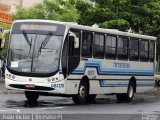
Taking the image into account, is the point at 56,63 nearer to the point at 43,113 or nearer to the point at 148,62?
the point at 43,113

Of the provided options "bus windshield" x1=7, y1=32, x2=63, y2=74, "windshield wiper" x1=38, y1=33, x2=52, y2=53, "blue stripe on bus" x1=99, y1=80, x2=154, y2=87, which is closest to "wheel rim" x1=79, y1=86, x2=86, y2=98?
"blue stripe on bus" x1=99, y1=80, x2=154, y2=87

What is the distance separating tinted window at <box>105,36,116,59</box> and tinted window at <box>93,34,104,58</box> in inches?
16.0

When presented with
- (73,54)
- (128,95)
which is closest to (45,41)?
(73,54)

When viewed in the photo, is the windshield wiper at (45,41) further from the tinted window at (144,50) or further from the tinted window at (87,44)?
the tinted window at (144,50)

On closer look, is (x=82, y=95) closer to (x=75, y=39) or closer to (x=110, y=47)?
(x=75, y=39)

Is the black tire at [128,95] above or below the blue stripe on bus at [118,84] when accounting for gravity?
below

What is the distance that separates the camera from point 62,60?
2050 centimetres

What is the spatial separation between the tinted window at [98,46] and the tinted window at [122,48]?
1.64 meters

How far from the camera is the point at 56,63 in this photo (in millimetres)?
20344

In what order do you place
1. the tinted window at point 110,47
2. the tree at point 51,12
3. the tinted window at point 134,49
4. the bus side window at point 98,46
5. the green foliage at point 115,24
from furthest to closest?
1. the tree at point 51,12
2. the green foliage at point 115,24
3. the tinted window at point 134,49
4. the tinted window at point 110,47
5. the bus side window at point 98,46

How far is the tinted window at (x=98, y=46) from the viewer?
2294 cm

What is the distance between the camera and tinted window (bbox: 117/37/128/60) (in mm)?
25125

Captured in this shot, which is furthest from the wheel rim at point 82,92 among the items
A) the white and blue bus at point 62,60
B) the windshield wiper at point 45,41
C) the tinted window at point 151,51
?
the tinted window at point 151,51

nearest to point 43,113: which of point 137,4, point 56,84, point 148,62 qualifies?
point 56,84
